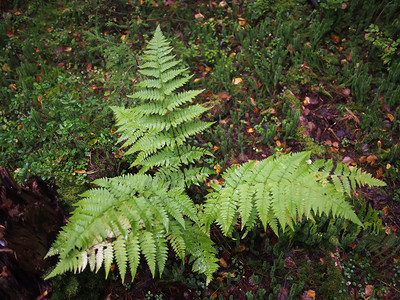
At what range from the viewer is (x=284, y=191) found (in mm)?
2258

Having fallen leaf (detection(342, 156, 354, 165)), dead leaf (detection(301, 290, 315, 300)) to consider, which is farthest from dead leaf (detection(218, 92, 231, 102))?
dead leaf (detection(301, 290, 315, 300))

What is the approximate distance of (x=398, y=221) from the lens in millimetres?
3264

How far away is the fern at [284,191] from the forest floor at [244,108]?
74cm

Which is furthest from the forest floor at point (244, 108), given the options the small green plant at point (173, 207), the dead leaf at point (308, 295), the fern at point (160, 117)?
the fern at point (160, 117)

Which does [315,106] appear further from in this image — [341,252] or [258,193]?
[258,193]

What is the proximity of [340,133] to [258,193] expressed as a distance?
229 centimetres

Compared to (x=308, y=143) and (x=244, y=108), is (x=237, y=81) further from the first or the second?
(x=308, y=143)

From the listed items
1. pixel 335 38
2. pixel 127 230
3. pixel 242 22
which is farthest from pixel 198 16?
pixel 127 230

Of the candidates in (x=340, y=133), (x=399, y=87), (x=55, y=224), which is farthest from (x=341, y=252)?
(x=55, y=224)

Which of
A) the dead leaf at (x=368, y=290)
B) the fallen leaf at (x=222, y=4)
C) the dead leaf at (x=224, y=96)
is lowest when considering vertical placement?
the dead leaf at (x=368, y=290)

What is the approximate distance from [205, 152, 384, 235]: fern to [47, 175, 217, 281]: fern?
0.32 meters

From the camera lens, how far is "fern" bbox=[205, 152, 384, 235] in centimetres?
215

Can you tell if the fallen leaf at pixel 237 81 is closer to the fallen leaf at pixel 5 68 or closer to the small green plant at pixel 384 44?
the small green plant at pixel 384 44

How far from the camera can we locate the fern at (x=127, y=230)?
6.94ft
